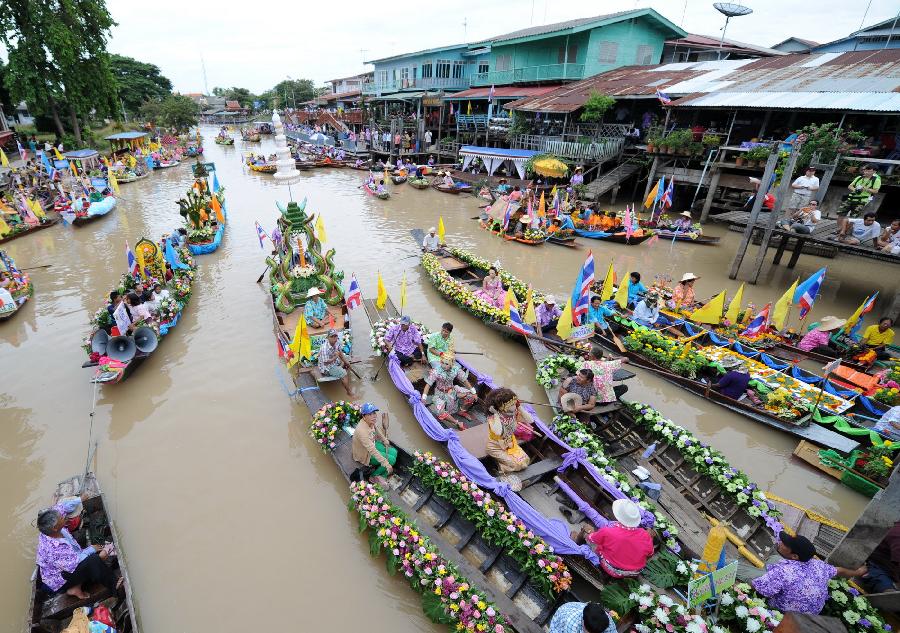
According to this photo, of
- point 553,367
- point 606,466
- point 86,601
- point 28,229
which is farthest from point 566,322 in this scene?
point 28,229

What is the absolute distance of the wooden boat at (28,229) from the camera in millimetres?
17500

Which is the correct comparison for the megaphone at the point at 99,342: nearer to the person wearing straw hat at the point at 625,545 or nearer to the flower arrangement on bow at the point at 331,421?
the flower arrangement on bow at the point at 331,421

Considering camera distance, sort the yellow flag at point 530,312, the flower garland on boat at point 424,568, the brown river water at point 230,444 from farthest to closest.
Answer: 1. the yellow flag at point 530,312
2. the brown river water at point 230,444
3. the flower garland on boat at point 424,568

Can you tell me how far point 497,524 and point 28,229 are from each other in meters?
23.4

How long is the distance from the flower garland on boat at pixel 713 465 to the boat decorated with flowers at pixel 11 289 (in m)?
15.4

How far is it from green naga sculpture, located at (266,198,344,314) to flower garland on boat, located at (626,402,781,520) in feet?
23.7

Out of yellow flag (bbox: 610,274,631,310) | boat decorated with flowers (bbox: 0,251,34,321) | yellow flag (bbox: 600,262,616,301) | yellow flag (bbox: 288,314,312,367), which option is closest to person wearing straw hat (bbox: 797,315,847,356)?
yellow flag (bbox: 610,274,631,310)

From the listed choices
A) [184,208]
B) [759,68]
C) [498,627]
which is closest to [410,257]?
[184,208]

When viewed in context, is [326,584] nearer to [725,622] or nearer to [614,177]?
[725,622]

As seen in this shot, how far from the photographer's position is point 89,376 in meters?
9.40

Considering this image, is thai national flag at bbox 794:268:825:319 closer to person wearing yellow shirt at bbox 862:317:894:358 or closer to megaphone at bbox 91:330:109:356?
person wearing yellow shirt at bbox 862:317:894:358

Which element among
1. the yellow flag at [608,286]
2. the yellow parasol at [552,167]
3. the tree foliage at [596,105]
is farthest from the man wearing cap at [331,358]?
the tree foliage at [596,105]

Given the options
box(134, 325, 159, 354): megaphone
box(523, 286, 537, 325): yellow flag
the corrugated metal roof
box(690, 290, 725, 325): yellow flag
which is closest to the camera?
box(134, 325, 159, 354): megaphone

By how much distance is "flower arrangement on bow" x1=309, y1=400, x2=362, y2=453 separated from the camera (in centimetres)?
702
